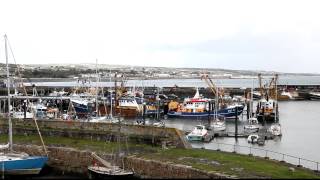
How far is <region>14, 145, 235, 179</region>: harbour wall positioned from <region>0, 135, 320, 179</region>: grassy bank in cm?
62

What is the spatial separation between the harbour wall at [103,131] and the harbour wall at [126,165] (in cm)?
251

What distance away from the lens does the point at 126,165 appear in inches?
1065

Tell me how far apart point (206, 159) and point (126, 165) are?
164 inches

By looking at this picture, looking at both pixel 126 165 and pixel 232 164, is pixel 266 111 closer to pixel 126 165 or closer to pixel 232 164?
Answer: pixel 126 165

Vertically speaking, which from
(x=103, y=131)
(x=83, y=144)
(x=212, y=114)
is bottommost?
(x=212, y=114)

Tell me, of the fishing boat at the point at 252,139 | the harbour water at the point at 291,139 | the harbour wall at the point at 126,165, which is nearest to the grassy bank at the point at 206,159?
the harbour wall at the point at 126,165

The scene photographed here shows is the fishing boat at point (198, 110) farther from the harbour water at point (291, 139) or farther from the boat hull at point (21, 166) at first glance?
the boat hull at point (21, 166)

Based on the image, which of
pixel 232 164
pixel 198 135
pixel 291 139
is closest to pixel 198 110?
pixel 291 139

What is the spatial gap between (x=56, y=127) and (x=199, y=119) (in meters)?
38.5

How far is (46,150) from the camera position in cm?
3070

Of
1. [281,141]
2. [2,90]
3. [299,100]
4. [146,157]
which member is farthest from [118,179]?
[299,100]

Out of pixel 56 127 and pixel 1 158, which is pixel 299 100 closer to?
pixel 56 127

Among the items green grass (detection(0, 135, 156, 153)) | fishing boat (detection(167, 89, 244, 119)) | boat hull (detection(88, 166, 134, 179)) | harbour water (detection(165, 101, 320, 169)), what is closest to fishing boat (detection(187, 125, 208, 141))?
harbour water (detection(165, 101, 320, 169))

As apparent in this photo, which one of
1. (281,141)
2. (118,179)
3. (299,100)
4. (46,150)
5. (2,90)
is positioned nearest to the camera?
(118,179)
